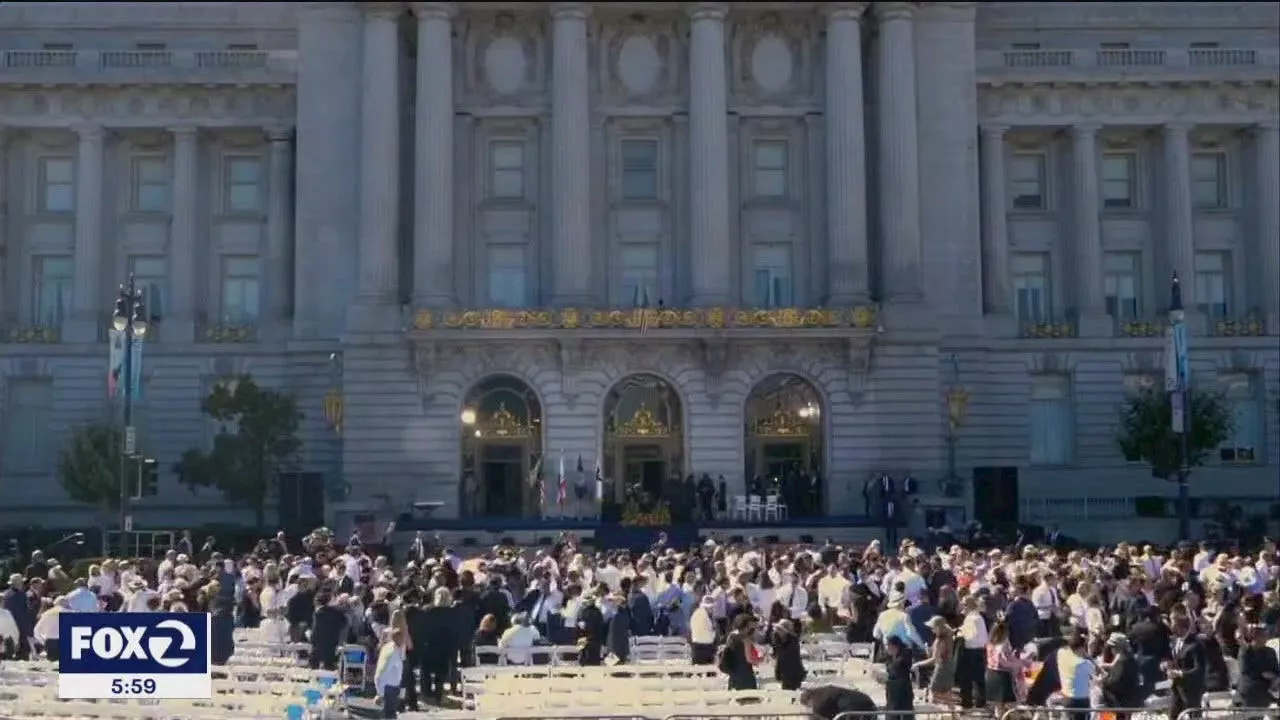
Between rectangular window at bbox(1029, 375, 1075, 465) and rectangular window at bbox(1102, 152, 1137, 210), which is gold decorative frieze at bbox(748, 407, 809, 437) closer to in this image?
rectangular window at bbox(1029, 375, 1075, 465)

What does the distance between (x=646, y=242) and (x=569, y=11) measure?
896 centimetres

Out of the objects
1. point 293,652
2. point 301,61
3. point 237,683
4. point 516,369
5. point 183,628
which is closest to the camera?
point 183,628

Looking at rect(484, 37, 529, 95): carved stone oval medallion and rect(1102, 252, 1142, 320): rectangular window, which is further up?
rect(484, 37, 529, 95): carved stone oval medallion

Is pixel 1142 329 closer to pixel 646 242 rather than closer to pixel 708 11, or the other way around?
pixel 646 242

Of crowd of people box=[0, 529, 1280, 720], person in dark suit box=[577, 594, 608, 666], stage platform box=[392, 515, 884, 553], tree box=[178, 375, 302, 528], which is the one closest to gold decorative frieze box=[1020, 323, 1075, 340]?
stage platform box=[392, 515, 884, 553]

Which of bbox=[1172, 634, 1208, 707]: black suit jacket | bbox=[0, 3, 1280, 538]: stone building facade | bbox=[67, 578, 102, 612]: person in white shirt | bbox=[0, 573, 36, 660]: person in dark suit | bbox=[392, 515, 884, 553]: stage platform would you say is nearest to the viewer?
bbox=[1172, 634, 1208, 707]: black suit jacket

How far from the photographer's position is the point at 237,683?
20328 millimetres

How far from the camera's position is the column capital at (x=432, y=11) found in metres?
63.7

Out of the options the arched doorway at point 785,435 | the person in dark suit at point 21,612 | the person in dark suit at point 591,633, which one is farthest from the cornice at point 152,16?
the person in dark suit at point 591,633

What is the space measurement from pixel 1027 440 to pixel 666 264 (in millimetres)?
15432

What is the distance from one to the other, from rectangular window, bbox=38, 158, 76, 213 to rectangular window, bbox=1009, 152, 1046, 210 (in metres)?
37.4

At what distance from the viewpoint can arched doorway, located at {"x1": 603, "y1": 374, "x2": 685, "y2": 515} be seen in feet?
207

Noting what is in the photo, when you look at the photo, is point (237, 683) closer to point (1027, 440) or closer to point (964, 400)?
point (964, 400)

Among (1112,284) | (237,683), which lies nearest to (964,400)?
(1112,284)
